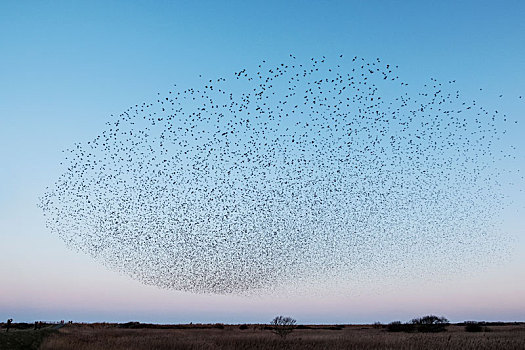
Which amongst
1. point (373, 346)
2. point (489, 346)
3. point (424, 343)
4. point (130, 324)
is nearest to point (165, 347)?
point (373, 346)

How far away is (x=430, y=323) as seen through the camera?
238 feet

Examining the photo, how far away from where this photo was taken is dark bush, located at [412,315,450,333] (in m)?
71.4

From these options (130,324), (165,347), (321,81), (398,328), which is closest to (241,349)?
(165,347)

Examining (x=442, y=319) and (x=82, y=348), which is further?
(x=442, y=319)

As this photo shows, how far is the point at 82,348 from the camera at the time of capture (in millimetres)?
30797

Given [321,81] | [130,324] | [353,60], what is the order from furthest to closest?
1. [130,324]
2. [321,81]
3. [353,60]

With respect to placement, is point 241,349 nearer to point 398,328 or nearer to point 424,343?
point 424,343

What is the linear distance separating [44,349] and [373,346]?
2046 centimetres

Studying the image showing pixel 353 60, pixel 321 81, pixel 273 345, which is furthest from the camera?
pixel 273 345

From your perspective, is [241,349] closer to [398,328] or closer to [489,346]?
[489,346]

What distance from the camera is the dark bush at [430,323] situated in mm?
71438

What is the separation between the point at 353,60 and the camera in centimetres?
1256

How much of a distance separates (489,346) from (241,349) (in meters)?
14.3

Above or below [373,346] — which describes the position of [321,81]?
above
